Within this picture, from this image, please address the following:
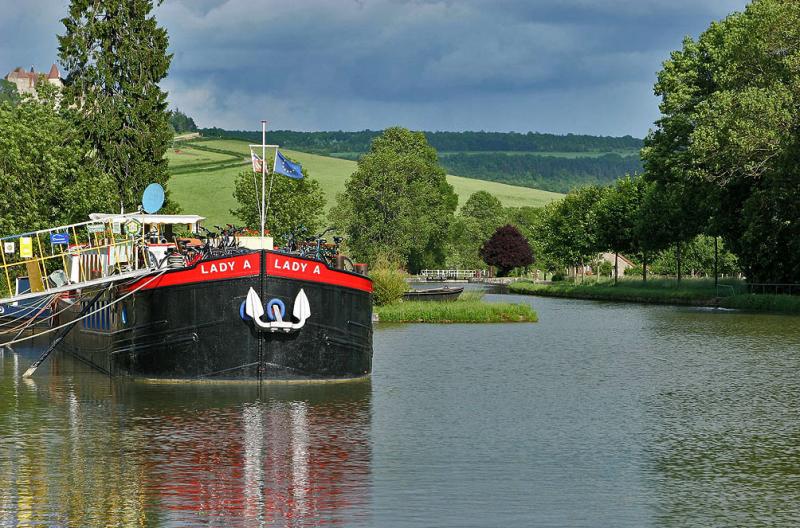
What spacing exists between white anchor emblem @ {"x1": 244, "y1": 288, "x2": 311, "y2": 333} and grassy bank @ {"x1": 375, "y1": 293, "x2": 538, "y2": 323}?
1206 inches

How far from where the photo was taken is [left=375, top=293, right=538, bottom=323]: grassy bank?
60.0 meters

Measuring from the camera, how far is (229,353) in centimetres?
2962

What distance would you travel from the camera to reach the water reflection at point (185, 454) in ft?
55.3

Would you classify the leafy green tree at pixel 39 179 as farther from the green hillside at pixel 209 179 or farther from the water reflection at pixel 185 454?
the green hillside at pixel 209 179

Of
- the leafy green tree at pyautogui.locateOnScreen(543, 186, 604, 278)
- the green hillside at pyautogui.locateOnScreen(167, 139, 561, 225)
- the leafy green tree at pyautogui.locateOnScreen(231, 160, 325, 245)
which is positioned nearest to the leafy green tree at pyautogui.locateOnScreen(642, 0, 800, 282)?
the leafy green tree at pyautogui.locateOnScreen(543, 186, 604, 278)

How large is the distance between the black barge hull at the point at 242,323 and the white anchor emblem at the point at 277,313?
16 centimetres

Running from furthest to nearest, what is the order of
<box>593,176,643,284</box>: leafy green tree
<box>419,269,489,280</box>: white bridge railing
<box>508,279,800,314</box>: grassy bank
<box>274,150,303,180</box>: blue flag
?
1. <box>419,269,489,280</box>: white bridge railing
2. <box>593,176,643,284</box>: leafy green tree
3. <box>508,279,800,314</box>: grassy bank
4. <box>274,150,303,180</box>: blue flag

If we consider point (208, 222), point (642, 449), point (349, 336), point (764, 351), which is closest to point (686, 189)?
point (764, 351)

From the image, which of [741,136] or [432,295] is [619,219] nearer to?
[432,295]

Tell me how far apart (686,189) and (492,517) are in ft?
196

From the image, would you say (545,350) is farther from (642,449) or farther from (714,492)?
(714,492)

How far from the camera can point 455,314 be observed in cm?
6025

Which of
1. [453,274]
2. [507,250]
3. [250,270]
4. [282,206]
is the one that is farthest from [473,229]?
[250,270]

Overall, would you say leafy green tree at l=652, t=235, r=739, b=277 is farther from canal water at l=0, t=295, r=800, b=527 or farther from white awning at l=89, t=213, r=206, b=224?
white awning at l=89, t=213, r=206, b=224
